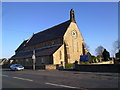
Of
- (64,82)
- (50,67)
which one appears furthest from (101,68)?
(50,67)

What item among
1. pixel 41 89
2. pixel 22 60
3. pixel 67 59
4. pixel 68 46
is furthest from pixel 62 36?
pixel 41 89

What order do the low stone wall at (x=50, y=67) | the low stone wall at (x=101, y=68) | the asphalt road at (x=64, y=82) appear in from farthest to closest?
the low stone wall at (x=50, y=67), the low stone wall at (x=101, y=68), the asphalt road at (x=64, y=82)

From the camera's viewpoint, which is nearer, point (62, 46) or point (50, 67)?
point (50, 67)

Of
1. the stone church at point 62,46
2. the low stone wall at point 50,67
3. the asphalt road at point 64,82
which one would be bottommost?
the low stone wall at point 50,67

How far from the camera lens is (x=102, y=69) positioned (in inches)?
1048

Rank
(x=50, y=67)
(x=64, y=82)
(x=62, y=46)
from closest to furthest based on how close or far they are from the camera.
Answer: (x=64, y=82)
(x=50, y=67)
(x=62, y=46)

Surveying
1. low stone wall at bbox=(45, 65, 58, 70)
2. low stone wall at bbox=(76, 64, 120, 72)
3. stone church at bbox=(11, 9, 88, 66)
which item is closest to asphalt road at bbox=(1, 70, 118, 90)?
low stone wall at bbox=(76, 64, 120, 72)

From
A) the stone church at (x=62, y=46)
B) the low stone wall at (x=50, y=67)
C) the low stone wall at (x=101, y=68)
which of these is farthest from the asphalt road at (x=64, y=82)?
the stone church at (x=62, y=46)

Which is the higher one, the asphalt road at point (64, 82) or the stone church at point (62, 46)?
the stone church at point (62, 46)

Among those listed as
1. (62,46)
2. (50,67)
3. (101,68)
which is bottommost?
(50,67)

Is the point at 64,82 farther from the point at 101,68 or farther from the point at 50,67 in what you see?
the point at 50,67

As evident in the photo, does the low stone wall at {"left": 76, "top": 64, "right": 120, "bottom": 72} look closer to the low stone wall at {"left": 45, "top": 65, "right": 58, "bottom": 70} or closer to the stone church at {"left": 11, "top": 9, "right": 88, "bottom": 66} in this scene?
the low stone wall at {"left": 45, "top": 65, "right": 58, "bottom": 70}

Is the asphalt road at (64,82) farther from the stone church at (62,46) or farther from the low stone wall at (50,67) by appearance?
the stone church at (62,46)

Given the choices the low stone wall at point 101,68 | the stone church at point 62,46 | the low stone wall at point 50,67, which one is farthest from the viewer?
the stone church at point 62,46
